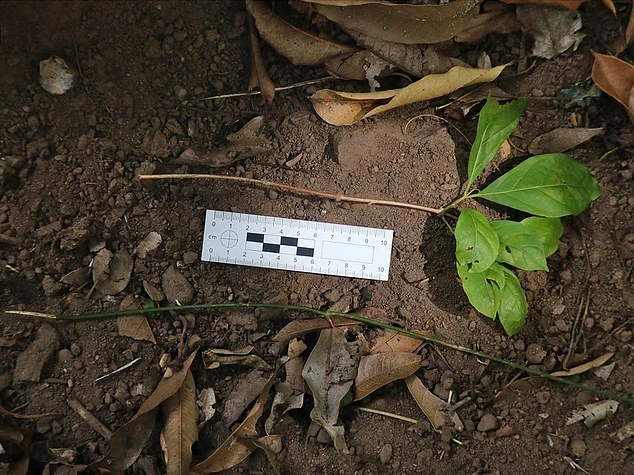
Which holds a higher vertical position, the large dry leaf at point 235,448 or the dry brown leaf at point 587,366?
the dry brown leaf at point 587,366

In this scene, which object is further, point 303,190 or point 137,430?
point 303,190

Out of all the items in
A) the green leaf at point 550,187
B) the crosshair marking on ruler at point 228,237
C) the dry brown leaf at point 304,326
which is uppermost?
the green leaf at point 550,187

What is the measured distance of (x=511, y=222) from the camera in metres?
1.99

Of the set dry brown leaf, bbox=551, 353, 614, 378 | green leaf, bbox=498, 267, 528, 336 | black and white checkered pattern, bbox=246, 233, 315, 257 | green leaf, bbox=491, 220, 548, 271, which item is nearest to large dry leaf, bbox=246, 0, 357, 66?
black and white checkered pattern, bbox=246, 233, 315, 257

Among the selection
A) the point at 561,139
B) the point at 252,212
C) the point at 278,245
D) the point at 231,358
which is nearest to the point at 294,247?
the point at 278,245

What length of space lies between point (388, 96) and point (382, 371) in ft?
2.81

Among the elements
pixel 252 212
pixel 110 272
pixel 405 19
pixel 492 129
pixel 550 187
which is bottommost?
pixel 110 272

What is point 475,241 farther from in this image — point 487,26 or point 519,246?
point 487,26

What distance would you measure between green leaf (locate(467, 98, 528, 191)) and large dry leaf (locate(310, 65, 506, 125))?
0.11m

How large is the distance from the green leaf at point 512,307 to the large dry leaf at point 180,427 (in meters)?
0.97

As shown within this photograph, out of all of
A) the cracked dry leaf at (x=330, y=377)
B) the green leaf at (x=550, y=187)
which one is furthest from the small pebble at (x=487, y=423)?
the green leaf at (x=550, y=187)

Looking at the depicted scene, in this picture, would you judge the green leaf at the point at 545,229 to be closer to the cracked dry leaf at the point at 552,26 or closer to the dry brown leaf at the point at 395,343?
the dry brown leaf at the point at 395,343

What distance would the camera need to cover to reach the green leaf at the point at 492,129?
2014 millimetres

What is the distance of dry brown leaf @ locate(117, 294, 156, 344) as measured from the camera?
2.02 meters
